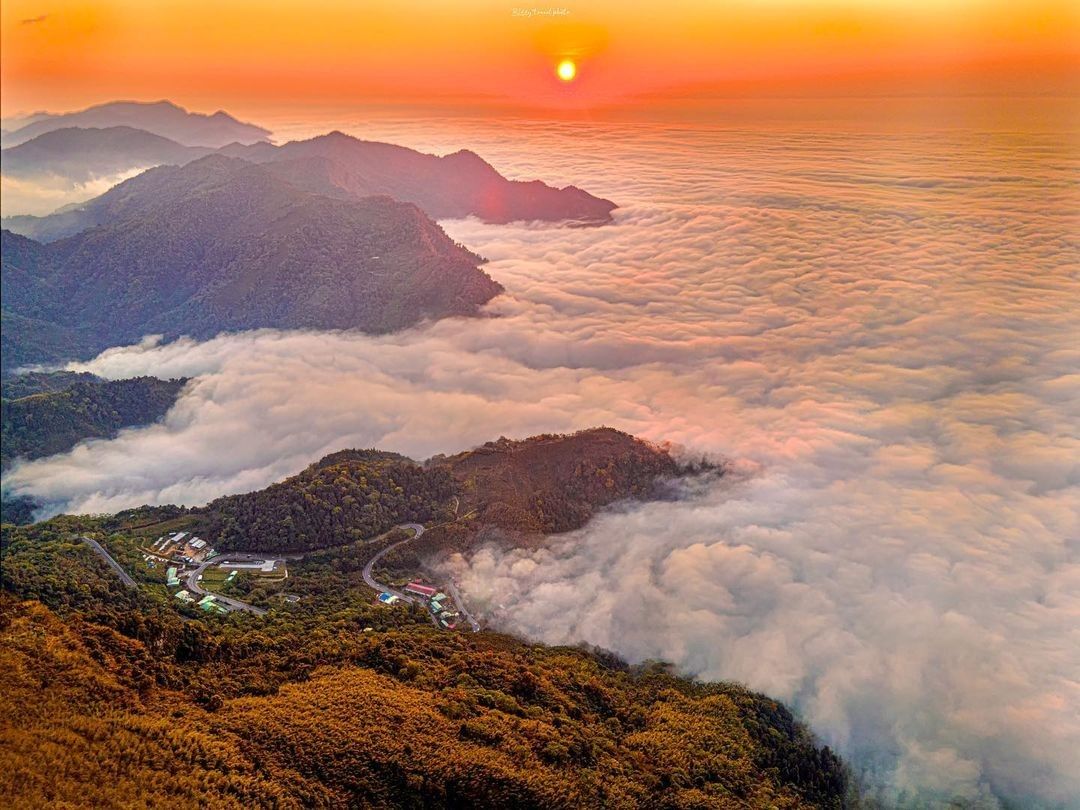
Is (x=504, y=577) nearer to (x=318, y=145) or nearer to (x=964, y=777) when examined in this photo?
(x=964, y=777)

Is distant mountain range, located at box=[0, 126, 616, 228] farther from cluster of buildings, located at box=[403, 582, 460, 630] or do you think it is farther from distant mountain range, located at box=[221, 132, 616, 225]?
cluster of buildings, located at box=[403, 582, 460, 630]

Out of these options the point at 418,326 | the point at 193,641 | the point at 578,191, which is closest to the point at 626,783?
the point at 193,641

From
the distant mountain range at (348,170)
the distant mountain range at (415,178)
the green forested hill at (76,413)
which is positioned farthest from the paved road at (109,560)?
the distant mountain range at (415,178)

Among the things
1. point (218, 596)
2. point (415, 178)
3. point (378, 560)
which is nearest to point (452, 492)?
point (378, 560)

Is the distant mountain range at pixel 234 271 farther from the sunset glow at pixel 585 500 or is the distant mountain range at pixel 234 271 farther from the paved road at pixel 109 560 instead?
the paved road at pixel 109 560

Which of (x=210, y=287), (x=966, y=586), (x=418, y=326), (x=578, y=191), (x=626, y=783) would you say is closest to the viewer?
(x=626, y=783)

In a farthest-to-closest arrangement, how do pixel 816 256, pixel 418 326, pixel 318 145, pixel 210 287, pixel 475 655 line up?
pixel 318 145 < pixel 210 287 < pixel 418 326 < pixel 816 256 < pixel 475 655

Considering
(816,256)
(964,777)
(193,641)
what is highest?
(816,256)

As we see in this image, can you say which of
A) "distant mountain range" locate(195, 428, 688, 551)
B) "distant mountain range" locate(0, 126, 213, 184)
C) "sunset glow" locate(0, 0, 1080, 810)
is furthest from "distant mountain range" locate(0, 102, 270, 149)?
"distant mountain range" locate(195, 428, 688, 551)
